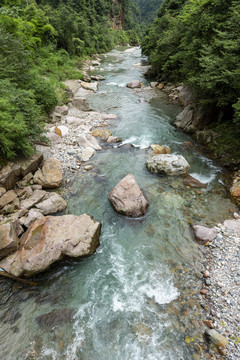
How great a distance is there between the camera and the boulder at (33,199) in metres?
6.73

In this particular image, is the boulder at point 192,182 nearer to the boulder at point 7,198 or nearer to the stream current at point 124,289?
the stream current at point 124,289

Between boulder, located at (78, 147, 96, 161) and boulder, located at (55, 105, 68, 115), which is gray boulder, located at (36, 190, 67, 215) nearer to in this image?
boulder, located at (78, 147, 96, 161)

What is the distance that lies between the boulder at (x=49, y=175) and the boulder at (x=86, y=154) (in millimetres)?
1527

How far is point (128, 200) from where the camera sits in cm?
714

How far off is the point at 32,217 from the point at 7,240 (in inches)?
43.4

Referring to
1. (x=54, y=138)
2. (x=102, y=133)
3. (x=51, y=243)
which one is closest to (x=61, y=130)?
(x=54, y=138)

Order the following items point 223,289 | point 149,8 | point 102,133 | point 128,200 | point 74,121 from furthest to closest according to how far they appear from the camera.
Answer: point 149,8 < point 74,121 < point 102,133 < point 128,200 < point 223,289

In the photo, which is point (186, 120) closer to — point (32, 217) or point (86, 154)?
point (86, 154)

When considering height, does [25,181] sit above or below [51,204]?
above

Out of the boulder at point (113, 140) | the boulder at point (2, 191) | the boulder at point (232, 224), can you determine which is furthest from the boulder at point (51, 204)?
the boulder at point (232, 224)

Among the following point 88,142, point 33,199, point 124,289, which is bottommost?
point 124,289

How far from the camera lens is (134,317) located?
450cm

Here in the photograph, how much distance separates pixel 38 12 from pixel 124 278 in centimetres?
3017

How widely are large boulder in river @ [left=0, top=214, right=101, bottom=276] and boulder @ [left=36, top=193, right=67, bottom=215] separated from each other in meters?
0.80
